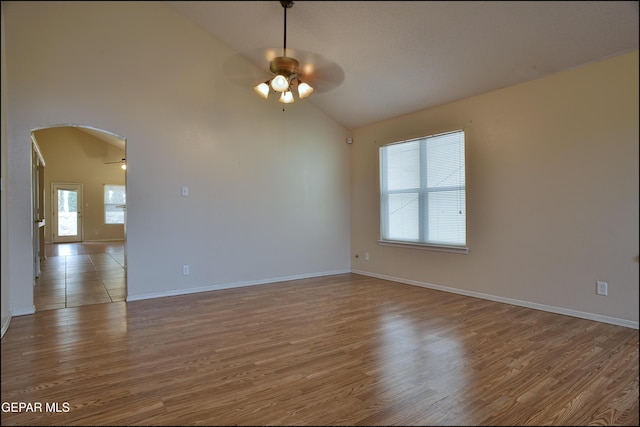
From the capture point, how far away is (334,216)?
222 inches

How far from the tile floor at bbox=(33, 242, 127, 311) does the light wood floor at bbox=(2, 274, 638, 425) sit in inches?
19.7

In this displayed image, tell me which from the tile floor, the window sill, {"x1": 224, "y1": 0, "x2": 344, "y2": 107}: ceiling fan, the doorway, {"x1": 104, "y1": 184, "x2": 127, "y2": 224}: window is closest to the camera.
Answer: {"x1": 224, "y1": 0, "x2": 344, "y2": 107}: ceiling fan

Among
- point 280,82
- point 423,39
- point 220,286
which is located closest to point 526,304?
point 423,39

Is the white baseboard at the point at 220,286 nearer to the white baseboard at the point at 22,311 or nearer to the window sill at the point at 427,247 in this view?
the white baseboard at the point at 22,311

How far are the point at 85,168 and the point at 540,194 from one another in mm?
12156

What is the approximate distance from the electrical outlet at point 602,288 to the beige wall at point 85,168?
11.4m

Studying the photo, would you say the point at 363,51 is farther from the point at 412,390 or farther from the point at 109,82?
the point at 412,390

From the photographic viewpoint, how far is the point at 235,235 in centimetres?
468

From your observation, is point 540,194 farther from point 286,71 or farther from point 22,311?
point 22,311

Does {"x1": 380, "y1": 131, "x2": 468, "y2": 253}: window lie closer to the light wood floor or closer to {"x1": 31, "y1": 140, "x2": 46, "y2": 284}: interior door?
the light wood floor

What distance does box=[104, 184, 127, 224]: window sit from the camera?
445 inches

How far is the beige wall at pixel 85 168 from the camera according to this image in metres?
10.0

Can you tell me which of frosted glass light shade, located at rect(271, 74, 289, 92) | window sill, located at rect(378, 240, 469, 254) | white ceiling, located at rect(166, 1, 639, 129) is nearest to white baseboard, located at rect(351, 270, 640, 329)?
window sill, located at rect(378, 240, 469, 254)

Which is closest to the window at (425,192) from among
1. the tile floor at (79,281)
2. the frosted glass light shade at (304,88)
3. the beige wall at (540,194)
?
the beige wall at (540,194)
